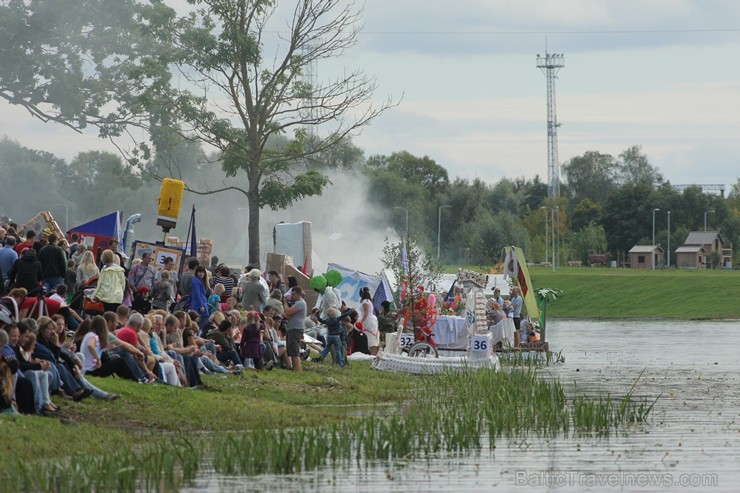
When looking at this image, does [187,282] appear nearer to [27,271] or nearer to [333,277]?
[27,271]

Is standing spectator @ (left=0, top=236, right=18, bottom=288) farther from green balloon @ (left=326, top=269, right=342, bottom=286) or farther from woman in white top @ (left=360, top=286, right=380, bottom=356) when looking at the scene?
green balloon @ (left=326, top=269, right=342, bottom=286)

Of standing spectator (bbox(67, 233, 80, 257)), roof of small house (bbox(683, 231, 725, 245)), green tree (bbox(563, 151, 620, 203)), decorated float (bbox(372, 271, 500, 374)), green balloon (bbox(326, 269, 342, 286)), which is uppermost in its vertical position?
green tree (bbox(563, 151, 620, 203))

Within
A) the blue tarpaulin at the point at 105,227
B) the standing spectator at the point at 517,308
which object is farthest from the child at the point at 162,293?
the standing spectator at the point at 517,308

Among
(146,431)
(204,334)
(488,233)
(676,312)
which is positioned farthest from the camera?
(488,233)

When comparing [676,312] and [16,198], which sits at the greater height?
[16,198]

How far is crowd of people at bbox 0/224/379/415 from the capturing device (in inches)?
692

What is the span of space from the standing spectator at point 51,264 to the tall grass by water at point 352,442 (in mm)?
6642

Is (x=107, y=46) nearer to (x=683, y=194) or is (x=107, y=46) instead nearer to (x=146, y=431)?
(x=146, y=431)

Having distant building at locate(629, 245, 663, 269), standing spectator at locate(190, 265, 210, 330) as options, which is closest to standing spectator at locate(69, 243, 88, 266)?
standing spectator at locate(190, 265, 210, 330)

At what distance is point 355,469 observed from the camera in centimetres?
1541

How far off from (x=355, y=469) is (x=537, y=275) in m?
88.4

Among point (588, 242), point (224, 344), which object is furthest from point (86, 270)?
point (588, 242)

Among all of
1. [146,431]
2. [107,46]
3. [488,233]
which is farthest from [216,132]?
[488,233]

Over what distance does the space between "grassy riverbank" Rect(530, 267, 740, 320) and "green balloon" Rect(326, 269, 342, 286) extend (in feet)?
151
